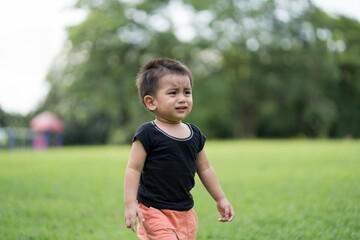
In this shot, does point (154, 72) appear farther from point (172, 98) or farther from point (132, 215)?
point (132, 215)

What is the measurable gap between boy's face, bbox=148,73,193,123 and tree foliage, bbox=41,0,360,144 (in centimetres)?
2229

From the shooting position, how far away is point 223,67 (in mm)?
32125

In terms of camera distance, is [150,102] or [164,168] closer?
[164,168]

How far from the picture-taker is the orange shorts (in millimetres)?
2088

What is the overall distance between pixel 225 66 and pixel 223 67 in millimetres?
373

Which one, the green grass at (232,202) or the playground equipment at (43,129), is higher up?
the green grass at (232,202)

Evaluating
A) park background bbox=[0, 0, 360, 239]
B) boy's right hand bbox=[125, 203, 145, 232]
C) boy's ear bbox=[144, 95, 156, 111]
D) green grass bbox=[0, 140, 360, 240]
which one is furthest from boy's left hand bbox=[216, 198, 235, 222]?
park background bbox=[0, 0, 360, 239]

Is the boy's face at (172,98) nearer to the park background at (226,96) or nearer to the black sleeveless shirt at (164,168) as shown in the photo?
the black sleeveless shirt at (164,168)

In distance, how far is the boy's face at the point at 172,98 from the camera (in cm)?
220

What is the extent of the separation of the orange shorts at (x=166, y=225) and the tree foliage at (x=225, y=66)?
2253cm

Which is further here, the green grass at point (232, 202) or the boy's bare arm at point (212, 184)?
the green grass at point (232, 202)

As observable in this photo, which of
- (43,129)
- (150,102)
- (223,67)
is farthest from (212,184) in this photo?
(223,67)

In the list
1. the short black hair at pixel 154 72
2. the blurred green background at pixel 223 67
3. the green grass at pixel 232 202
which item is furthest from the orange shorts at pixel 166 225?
the blurred green background at pixel 223 67

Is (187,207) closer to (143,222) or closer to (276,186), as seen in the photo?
(143,222)
